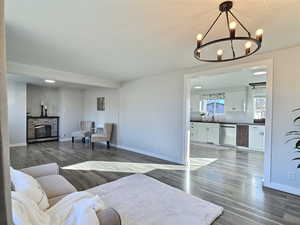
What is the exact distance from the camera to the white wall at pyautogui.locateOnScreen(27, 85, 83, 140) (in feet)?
23.6

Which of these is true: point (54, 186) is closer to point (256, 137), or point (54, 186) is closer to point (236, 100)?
point (256, 137)

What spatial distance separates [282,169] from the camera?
293 centimetres

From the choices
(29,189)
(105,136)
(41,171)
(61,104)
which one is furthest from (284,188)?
→ (61,104)

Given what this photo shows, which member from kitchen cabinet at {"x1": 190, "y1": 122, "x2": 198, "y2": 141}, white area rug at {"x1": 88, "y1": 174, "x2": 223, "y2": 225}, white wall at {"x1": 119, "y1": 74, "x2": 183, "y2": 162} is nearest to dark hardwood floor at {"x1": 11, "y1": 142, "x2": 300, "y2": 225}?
white area rug at {"x1": 88, "y1": 174, "x2": 223, "y2": 225}

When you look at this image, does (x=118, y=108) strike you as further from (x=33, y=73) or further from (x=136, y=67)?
(x=33, y=73)

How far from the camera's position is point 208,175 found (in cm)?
361

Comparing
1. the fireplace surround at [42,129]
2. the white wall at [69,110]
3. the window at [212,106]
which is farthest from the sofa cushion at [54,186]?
the window at [212,106]

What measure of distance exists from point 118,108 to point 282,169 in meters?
4.98

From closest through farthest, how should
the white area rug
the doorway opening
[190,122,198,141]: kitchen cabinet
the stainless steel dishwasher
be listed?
the white area rug, the doorway opening, the stainless steel dishwasher, [190,122,198,141]: kitchen cabinet

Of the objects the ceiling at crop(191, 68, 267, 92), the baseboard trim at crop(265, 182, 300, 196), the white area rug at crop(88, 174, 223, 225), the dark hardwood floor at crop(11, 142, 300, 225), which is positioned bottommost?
the dark hardwood floor at crop(11, 142, 300, 225)

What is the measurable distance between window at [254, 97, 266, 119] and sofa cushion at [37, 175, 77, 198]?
22.5 ft

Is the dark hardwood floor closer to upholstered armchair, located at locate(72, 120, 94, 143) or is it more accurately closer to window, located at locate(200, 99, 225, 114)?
upholstered armchair, located at locate(72, 120, 94, 143)

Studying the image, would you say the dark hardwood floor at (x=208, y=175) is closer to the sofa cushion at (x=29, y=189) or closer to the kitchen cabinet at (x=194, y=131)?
the sofa cushion at (x=29, y=189)

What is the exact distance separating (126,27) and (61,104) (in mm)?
6379
